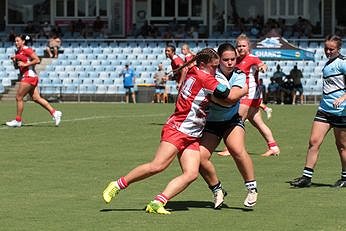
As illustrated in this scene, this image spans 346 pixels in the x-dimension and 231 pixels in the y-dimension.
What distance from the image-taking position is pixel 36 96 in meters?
23.3

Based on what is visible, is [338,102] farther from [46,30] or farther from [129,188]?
[46,30]

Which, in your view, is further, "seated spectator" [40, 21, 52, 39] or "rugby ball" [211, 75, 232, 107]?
"seated spectator" [40, 21, 52, 39]

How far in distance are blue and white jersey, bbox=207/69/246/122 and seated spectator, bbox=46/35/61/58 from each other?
1553 inches

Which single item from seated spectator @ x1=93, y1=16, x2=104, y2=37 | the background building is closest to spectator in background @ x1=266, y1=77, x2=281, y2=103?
the background building

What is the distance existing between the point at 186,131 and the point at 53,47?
40072 millimetres

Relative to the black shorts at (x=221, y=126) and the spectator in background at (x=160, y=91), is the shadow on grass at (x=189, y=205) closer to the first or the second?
the black shorts at (x=221, y=126)

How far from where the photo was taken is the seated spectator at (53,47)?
4997 cm

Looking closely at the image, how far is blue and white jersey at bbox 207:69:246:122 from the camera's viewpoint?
10852 millimetres

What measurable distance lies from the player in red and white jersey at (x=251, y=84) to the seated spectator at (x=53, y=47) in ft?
108

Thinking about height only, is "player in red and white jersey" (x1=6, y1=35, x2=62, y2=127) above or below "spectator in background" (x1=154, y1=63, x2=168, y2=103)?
above

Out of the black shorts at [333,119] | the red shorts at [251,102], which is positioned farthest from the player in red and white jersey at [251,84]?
the black shorts at [333,119]

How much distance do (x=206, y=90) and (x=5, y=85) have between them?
37481mm

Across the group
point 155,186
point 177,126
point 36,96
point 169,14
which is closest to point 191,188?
point 155,186

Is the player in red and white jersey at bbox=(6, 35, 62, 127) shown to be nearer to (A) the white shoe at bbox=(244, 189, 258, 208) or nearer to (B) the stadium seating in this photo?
(A) the white shoe at bbox=(244, 189, 258, 208)
